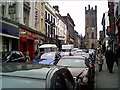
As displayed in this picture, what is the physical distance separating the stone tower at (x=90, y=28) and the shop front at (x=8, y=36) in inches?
4456

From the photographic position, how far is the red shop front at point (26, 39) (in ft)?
119

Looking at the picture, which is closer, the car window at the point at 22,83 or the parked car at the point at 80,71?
the car window at the point at 22,83

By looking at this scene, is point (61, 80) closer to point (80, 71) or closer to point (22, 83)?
point (22, 83)

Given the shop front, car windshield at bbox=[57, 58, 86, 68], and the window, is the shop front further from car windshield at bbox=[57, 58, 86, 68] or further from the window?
car windshield at bbox=[57, 58, 86, 68]

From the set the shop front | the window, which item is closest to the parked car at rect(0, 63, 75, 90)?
the shop front

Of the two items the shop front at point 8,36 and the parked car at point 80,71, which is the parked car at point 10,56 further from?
the shop front at point 8,36

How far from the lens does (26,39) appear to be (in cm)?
3875

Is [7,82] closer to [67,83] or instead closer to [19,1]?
[67,83]

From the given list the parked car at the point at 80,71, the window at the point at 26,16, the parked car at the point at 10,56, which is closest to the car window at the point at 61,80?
the parked car at the point at 80,71

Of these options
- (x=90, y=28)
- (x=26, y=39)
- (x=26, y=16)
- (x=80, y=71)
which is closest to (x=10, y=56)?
(x=80, y=71)

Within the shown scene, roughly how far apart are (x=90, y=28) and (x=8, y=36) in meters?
117

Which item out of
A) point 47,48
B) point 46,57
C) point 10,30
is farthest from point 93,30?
point 46,57

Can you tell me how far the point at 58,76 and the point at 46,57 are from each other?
Answer: 16.8 m

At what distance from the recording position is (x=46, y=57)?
21.8 metres
